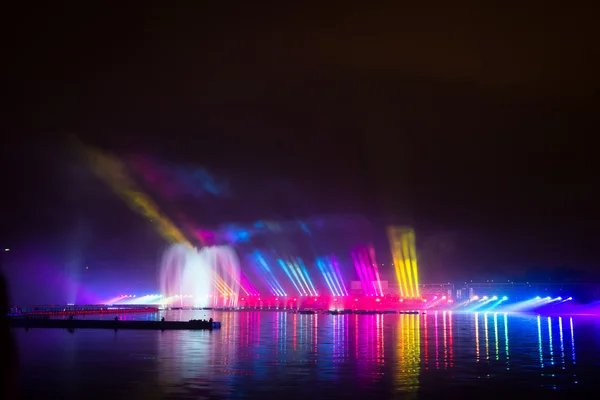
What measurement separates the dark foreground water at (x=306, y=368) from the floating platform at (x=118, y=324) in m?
14.4

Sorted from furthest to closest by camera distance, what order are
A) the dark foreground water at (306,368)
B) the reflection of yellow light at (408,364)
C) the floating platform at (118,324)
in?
the floating platform at (118,324), the reflection of yellow light at (408,364), the dark foreground water at (306,368)

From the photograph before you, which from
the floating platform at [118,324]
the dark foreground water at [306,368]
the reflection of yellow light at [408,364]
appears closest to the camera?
the dark foreground water at [306,368]

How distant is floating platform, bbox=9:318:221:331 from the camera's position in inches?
2499

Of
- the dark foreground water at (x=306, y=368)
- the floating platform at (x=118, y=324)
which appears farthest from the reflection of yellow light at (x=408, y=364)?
the floating platform at (x=118, y=324)

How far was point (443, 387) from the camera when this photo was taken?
25.3m

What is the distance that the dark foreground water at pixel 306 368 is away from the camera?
24.3 meters

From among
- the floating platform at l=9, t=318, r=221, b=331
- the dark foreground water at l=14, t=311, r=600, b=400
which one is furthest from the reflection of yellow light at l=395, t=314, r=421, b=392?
the floating platform at l=9, t=318, r=221, b=331

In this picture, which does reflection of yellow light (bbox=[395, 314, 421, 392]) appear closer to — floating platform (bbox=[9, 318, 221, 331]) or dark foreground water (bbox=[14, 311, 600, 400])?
dark foreground water (bbox=[14, 311, 600, 400])

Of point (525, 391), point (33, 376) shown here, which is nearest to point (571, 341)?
point (525, 391)

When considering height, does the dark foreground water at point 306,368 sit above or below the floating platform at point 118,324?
below

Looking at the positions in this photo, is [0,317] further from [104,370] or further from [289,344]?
[289,344]

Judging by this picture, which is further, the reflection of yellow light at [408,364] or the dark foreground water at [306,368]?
the reflection of yellow light at [408,364]

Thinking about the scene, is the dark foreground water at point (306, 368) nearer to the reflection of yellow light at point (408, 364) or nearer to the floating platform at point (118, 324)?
the reflection of yellow light at point (408, 364)

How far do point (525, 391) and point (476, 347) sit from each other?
18.6m
